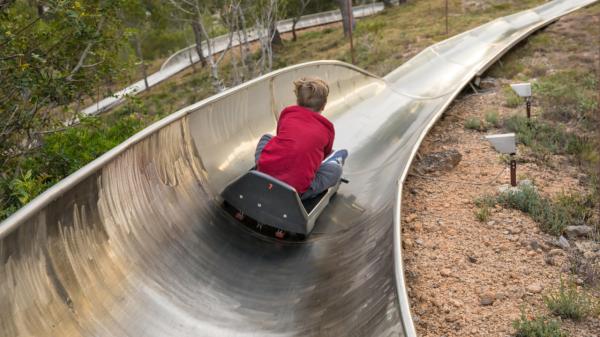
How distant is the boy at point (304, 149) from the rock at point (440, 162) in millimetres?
1721

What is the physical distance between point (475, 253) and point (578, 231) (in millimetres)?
1083

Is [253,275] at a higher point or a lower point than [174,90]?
higher

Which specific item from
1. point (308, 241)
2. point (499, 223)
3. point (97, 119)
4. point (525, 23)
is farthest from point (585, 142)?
point (525, 23)

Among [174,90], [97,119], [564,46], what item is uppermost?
[97,119]

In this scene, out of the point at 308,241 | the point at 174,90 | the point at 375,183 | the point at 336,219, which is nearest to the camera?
the point at 308,241

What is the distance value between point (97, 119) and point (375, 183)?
338 centimetres

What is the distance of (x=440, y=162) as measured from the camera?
6336mm

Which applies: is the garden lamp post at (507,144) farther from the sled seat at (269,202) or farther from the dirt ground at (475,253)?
the sled seat at (269,202)

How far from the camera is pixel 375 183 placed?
5637mm

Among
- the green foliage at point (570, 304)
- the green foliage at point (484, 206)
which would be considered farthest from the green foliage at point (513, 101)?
the green foliage at point (570, 304)

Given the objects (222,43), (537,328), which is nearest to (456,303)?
(537,328)

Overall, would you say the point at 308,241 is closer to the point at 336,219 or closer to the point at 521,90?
the point at 336,219

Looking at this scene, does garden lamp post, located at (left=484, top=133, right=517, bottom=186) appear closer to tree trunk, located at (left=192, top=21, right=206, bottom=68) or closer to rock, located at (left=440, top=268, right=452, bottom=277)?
rock, located at (left=440, top=268, right=452, bottom=277)

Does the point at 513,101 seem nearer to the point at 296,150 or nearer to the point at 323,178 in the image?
the point at 323,178
